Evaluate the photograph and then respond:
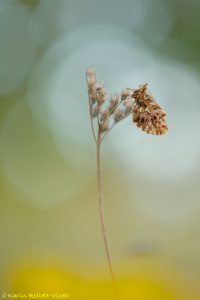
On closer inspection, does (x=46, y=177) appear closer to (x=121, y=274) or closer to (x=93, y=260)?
(x=93, y=260)

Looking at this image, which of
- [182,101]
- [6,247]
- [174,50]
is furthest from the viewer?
[182,101]

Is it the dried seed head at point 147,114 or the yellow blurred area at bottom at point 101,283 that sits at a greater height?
the dried seed head at point 147,114

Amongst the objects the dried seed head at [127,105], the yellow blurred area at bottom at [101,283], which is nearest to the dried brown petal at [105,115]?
the dried seed head at [127,105]

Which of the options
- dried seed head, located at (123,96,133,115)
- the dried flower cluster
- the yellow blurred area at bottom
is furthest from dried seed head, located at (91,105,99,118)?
the yellow blurred area at bottom

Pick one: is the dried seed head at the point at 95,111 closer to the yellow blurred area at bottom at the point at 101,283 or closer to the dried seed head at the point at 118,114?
the dried seed head at the point at 118,114

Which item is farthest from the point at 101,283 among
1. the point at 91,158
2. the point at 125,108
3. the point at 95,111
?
the point at 91,158

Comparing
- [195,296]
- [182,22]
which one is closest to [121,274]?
[195,296]

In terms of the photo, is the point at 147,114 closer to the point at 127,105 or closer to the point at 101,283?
the point at 127,105

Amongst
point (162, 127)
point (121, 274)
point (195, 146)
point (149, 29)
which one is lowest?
point (195, 146)
